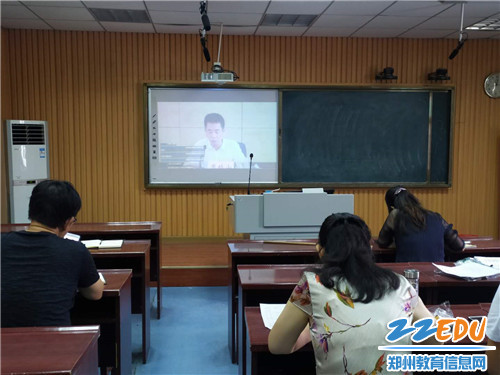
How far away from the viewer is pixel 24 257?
5.82ft

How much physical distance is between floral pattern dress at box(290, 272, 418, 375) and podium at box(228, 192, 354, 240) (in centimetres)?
213

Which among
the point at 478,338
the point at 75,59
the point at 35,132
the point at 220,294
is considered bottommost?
the point at 220,294

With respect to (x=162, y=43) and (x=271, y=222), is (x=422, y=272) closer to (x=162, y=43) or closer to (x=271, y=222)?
(x=271, y=222)

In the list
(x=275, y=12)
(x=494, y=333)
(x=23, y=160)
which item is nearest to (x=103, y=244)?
(x=494, y=333)

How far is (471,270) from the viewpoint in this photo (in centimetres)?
237

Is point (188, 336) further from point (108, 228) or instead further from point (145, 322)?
point (108, 228)

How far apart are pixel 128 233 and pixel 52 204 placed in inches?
76.9

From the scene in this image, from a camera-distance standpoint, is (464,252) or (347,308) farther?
(464,252)

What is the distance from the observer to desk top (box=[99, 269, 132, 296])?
2.13m

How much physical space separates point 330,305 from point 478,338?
719 millimetres

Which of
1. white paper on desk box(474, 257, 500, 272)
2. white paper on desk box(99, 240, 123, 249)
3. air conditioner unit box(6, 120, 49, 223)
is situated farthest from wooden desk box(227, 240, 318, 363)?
air conditioner unit box(6, 120, 49, 223)

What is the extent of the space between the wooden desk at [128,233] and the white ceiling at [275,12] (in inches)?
93.3

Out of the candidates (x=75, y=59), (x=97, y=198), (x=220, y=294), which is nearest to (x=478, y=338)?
(x=220, y=294)

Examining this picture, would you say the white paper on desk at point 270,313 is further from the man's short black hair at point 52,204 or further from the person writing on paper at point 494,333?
the man's short black hair at point 52,204
